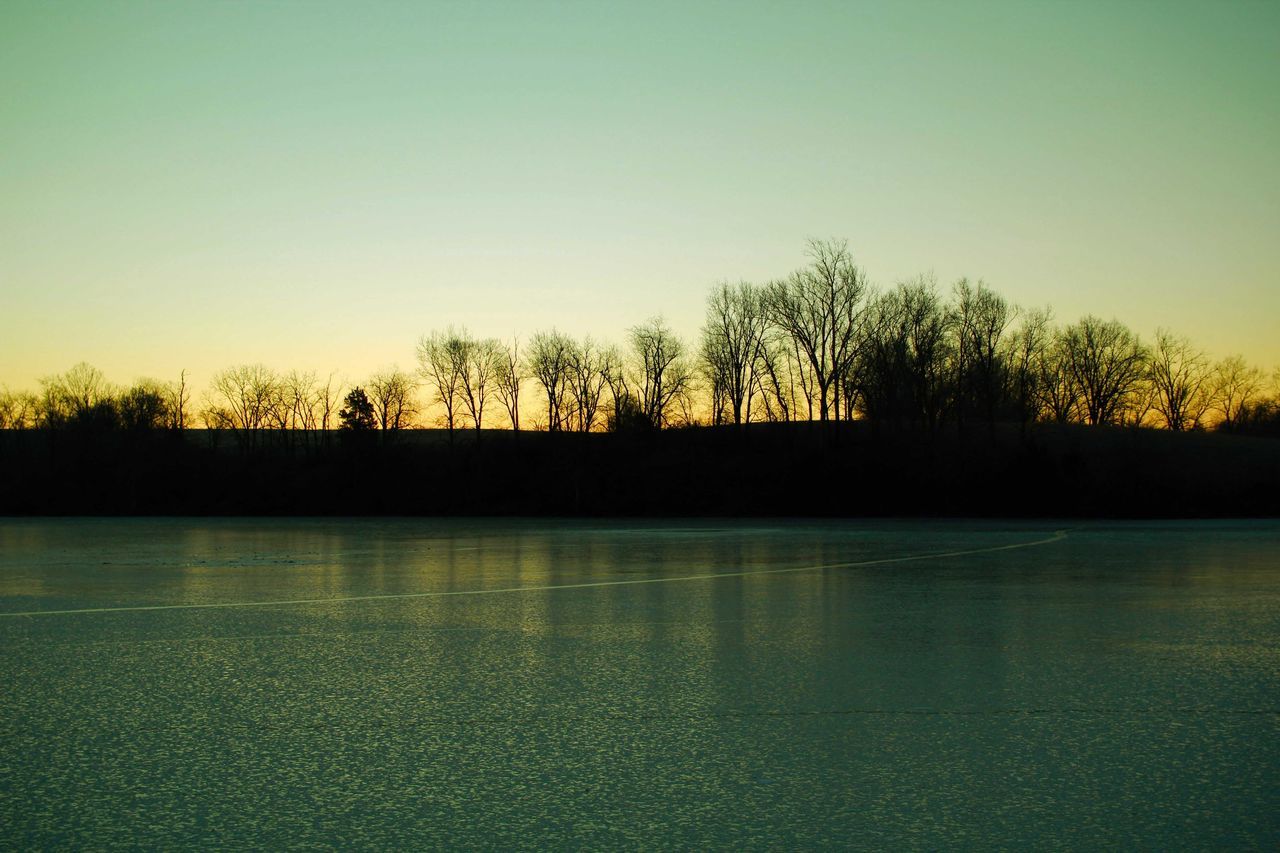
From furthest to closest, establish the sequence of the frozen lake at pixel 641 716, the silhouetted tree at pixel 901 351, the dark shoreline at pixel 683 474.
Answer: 1. the silhouetted tree at pixel 901 351
2. the dark shoreline at pixel 683 474
3. the frozen lake at pixel 641 716

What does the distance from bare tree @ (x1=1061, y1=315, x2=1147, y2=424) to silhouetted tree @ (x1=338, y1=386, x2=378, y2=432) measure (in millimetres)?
61292

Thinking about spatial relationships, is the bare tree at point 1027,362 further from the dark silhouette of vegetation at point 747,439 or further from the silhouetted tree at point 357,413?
the silhouetted tree at point 357,413

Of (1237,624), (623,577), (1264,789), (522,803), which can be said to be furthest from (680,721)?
(623,577)

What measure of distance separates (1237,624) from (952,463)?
2100 inches

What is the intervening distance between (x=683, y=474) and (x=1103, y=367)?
48673 mm

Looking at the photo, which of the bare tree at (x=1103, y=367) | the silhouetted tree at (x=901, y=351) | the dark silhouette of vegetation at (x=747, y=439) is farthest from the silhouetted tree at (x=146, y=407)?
the bare tree at (x=1103, y=367)

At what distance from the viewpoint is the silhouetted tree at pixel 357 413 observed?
82.5 meters

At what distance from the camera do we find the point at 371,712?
20.4ft

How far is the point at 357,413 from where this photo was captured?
83938mm

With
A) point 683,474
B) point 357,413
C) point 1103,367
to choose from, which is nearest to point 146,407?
point 357,413

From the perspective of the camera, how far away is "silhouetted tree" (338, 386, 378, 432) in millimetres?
82519

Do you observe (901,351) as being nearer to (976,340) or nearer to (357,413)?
(976,340)

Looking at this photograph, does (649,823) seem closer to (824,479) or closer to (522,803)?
(522,803)

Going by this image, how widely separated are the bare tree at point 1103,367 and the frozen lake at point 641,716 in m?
85.2
